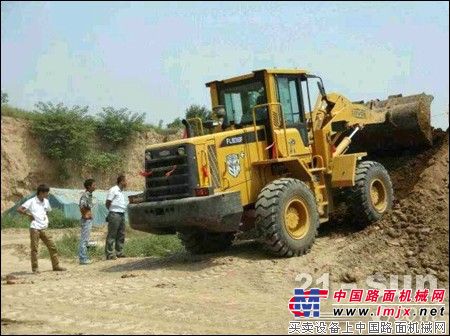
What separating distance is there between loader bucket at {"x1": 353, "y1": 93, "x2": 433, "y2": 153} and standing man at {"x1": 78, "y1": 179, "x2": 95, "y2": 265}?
5.84 metres

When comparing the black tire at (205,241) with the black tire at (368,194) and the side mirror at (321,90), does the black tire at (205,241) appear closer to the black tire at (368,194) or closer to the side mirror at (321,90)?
the black tire at (368,194)

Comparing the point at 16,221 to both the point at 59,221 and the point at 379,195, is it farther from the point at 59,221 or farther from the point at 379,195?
the point at 379,195

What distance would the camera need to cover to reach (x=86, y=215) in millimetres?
10344

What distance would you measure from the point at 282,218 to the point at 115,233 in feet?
11.5

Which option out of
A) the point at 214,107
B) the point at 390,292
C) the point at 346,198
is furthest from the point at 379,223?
the point at 214,107

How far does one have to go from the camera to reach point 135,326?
558 cm

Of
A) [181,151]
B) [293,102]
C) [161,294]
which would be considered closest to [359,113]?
[293,102]

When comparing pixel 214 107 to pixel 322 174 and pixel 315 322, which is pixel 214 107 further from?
pixel 315 322

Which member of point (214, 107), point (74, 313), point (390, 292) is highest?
point (214, 107)

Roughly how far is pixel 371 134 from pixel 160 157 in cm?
532

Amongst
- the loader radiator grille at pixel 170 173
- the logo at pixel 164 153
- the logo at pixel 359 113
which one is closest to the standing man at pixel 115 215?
the loader radiator grille at pixel 170 173

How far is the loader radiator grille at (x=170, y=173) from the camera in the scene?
28.7 feet

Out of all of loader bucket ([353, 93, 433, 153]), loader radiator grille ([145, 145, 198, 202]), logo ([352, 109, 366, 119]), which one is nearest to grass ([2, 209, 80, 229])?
loader radiator grille ([145, 145, 198, 202])

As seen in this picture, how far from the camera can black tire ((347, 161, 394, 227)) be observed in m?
10.4
